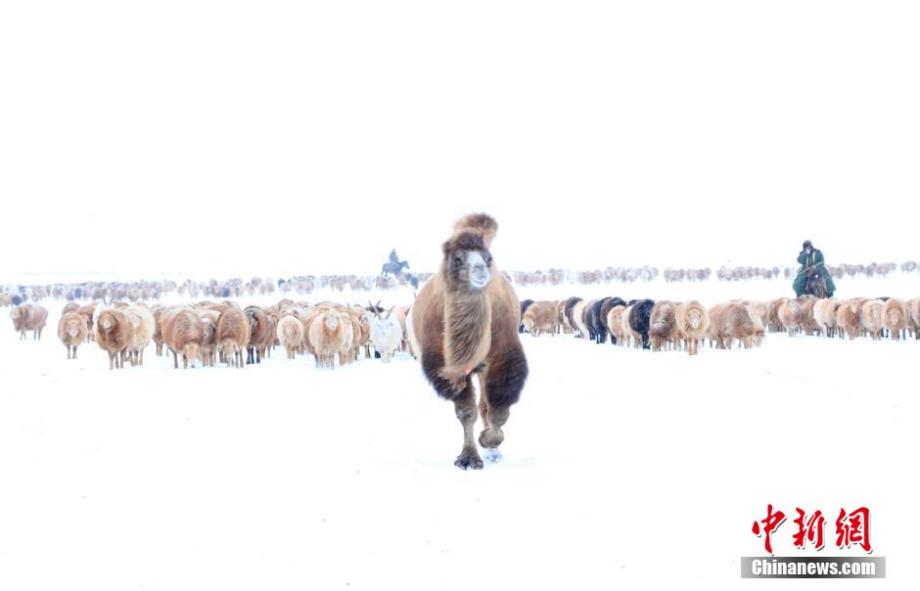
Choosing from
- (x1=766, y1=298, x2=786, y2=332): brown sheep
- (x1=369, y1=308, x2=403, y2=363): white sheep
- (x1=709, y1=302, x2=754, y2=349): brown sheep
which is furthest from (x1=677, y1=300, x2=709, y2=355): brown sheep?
(x1=766, y1=298, x2=786, y2=332): brown sheep

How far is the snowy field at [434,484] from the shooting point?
193 inches

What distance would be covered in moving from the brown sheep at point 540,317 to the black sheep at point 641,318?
26.0ft

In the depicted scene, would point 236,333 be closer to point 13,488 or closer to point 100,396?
point 100,396

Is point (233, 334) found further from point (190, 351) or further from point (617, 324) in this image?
point (617, 324)

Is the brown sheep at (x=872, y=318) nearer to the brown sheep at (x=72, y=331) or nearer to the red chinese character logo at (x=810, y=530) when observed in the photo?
the red chinese character logo at (x=810, y=530)

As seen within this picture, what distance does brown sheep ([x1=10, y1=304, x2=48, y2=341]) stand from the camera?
28.7 meters

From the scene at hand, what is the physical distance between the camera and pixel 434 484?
21.9ft

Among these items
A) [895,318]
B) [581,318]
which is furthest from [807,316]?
[581,318]

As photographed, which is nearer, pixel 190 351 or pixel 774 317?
pixel 190 351

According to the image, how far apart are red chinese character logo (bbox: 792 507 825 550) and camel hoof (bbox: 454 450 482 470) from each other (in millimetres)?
2743

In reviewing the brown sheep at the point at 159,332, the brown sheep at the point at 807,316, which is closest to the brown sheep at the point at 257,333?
the brown sheep at the point at 159,332

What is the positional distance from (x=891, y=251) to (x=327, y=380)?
8758 centimetres

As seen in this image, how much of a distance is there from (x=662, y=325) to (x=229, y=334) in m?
10.3

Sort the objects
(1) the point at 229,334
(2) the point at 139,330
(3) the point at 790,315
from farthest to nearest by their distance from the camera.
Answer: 1. (3) the point at 790,315
2. (2) the point at 139,330
3. (1) the point at 229,334
